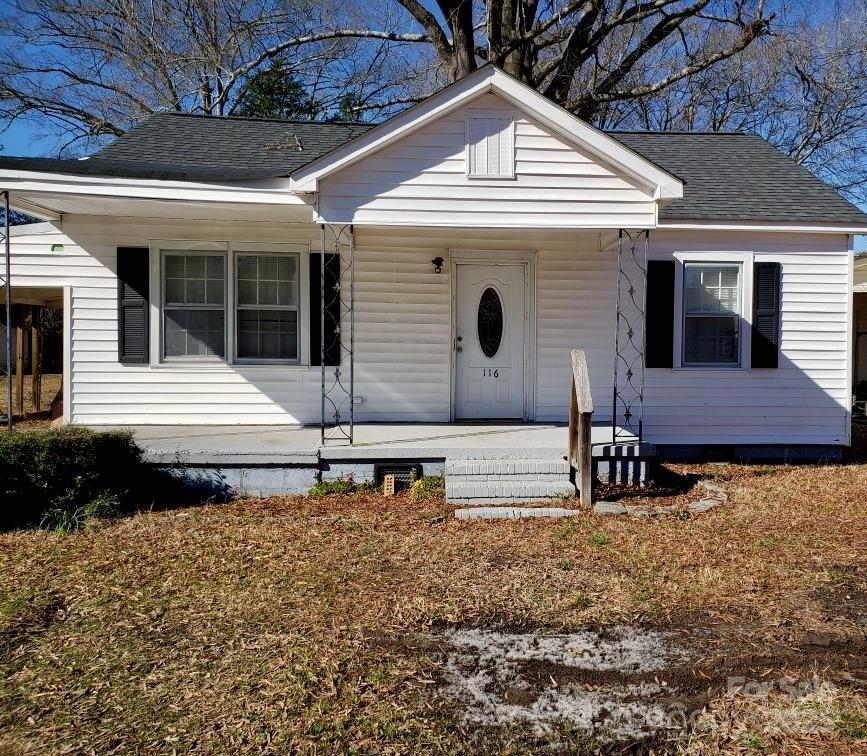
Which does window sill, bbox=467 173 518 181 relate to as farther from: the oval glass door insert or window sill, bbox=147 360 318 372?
window sill, bbox=147 360 318 372

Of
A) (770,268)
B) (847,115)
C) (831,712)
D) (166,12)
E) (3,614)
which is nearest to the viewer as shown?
(831,712)

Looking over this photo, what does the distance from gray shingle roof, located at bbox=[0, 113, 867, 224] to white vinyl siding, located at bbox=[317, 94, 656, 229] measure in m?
0.89

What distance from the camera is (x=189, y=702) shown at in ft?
10.0

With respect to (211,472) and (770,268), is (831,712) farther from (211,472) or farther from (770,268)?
(770,268)

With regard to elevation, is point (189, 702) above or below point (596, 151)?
below

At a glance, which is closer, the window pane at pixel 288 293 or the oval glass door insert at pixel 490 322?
the window pane at pixel 288 293

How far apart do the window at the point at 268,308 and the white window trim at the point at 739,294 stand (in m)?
4.74

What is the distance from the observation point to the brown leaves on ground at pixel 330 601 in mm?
2959

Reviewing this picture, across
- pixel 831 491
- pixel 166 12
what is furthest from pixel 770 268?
pixel 166 12

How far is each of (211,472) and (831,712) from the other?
5640 mm

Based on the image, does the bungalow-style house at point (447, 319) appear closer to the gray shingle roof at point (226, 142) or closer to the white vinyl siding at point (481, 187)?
the gray shingle roof at point (226, 142)

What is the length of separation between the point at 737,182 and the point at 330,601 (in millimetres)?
8324

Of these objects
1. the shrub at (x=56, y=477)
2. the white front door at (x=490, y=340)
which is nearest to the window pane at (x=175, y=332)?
the shrub at (x=56, y=477)

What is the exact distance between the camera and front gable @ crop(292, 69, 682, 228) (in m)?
6.89
